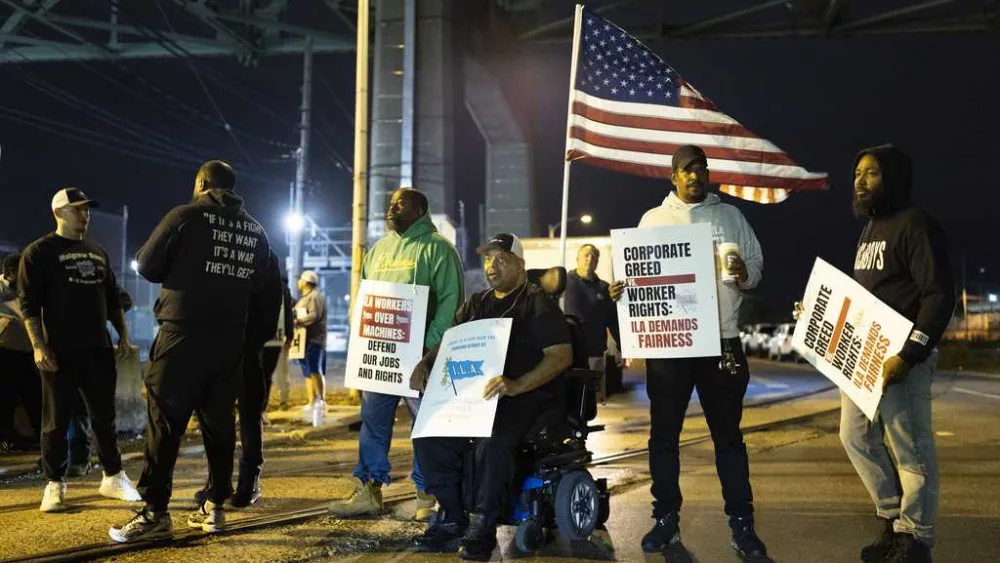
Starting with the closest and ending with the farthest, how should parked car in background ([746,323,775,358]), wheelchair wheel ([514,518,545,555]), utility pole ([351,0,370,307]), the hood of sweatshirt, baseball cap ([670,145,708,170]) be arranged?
the hood of sweatshirt < wheelchair wheel ([514,518,545,555]) < baseball cap ([670,145,708,170]) < utility pole ([351,0,370,307]) < parked car in background ([746,323,775,358])

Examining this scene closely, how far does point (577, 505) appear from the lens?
5207 millimetres

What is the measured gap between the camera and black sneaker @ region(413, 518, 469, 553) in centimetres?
506

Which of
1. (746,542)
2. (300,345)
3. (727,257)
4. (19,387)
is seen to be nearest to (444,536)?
(746,542)

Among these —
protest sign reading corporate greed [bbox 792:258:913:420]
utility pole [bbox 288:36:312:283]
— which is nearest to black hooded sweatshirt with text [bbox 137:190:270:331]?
protest sign reading corporate greed [bbox 792:258:913:420]

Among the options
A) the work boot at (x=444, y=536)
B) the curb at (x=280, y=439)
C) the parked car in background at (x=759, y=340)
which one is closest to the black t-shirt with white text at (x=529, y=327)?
the work boot at (x=444, y=536)

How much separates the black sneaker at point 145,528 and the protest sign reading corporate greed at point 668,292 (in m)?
2.57

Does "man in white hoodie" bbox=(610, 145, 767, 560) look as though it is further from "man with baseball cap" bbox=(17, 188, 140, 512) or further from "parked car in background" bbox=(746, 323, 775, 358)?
"parked car in background" bbox=(746, 323, 775, 358)

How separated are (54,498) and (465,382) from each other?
289cm

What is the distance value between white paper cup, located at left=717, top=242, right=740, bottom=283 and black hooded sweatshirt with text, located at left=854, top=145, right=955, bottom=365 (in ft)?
1.98

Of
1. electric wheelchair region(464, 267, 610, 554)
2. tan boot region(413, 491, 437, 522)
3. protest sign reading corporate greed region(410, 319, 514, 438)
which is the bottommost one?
tan boot region(413, 491, 437, 522)

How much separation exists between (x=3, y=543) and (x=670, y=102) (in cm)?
465

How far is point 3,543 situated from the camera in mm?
5188

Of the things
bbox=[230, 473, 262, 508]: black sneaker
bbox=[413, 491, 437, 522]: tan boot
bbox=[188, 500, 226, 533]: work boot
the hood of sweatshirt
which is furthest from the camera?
bbox=[230, 473, 262, 508]: black sneaker

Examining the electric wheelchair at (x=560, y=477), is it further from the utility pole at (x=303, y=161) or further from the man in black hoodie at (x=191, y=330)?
the utility pole at (x=303, y=161)
